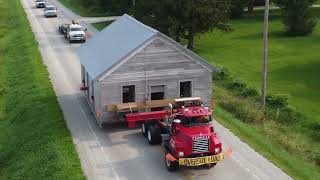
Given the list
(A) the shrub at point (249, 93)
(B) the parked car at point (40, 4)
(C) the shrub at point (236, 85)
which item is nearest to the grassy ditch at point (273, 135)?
(A) the shrub at point (249, 93)

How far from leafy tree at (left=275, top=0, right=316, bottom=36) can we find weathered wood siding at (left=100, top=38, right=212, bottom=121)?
34285 mm

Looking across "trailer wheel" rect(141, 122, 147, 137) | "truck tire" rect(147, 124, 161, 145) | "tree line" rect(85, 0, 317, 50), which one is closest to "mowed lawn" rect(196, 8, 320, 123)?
"tree line" rect(85, 0, 317, 50)

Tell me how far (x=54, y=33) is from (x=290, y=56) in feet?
93.9

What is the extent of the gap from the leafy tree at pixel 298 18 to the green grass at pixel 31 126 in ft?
92.4

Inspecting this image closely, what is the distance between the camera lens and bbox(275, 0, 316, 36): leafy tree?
5966 cm

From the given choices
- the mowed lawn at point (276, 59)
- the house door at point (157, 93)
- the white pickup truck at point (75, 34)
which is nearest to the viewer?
the house door at point (157, 93)

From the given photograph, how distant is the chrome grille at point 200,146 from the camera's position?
21.7 metres

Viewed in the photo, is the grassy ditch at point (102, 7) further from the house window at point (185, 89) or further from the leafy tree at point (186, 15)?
the house window at point (185, 89)

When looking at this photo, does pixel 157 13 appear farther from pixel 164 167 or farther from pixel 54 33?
pixel 164 167

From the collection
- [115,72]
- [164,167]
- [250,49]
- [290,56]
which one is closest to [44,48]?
[250,49]

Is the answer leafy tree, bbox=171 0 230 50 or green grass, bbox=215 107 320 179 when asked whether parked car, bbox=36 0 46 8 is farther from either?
green grass, bbox=215 107 320 179

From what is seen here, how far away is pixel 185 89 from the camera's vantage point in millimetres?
28875

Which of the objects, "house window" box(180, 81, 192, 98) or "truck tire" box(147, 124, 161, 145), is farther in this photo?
"house window" box(180, 81, 192, 98)

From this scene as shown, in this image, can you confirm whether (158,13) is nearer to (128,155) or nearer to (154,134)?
(154,134)
